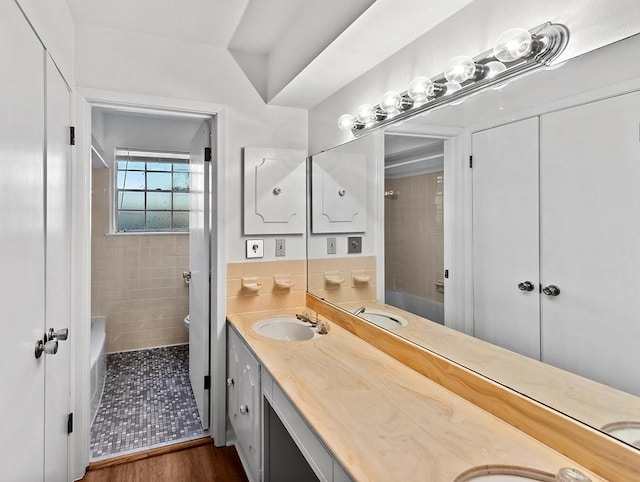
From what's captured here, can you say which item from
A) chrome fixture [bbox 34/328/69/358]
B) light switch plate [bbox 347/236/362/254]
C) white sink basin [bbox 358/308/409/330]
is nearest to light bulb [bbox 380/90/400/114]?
light switch plate [bbox 347/236/362/254]

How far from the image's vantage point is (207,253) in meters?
2.48

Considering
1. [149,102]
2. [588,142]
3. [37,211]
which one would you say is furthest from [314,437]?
[149,102]

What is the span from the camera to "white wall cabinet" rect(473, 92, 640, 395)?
902 mm

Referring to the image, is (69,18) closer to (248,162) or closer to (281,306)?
(248,162)

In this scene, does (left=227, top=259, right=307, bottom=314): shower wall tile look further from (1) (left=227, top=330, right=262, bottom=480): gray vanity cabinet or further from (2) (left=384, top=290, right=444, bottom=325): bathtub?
(2) (left=384, top=290, right=444, bottom=325): bathtub

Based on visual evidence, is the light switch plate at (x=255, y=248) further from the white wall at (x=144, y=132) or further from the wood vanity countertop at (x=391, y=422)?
the white wall at (x=144, y=132)

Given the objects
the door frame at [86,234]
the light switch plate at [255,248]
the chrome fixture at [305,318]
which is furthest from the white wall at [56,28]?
the chrome fixture at [305,318]

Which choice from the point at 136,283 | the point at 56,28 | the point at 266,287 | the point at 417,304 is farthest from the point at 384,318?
the point at 136,283

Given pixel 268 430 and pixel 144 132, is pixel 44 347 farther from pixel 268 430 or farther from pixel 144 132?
pixel 144 132

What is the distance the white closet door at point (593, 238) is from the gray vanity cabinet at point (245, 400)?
120 cm

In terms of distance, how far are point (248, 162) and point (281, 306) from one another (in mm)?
926

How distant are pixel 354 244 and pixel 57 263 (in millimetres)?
1387

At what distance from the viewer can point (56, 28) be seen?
1.61m

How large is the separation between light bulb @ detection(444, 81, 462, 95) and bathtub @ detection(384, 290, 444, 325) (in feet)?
2.57
